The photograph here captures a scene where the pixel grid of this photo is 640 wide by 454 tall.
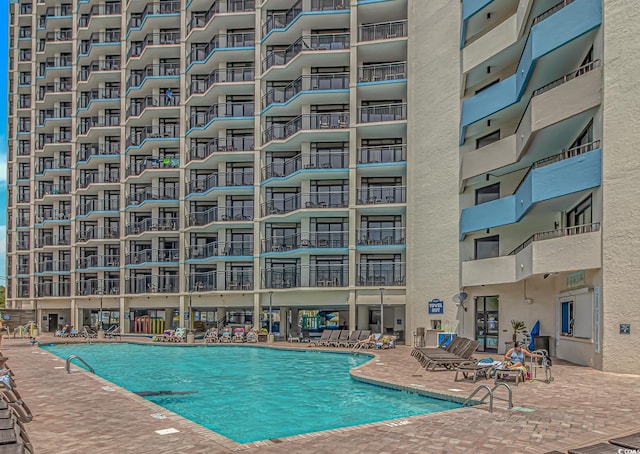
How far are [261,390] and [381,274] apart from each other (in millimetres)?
18653

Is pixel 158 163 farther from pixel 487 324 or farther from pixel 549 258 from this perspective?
pixel 549 258

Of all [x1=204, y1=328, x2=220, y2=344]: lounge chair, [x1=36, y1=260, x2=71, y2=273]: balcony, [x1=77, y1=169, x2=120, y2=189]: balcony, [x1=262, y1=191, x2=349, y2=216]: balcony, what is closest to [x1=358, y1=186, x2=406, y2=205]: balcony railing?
[x1=262, y1=191, x2=349, y2=216]: balcony

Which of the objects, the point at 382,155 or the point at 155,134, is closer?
the point at 382,155

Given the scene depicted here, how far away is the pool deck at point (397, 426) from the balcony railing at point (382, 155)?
70.9 ft

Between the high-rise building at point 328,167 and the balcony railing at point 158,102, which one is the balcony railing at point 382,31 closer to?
the high-rise building at point 328,167

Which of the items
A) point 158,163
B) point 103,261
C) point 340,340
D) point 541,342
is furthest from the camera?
point 103,261

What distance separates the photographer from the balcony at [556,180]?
→ 17.4m

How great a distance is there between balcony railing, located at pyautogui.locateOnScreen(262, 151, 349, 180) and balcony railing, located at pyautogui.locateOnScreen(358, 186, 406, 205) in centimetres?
223

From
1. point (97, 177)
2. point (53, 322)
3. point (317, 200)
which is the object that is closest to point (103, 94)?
point (97, 177)

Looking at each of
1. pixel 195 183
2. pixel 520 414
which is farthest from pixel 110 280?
pixel 520 414

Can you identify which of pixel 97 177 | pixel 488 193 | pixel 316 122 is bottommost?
pixel 488 193

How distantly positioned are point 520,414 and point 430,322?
18.9 meters

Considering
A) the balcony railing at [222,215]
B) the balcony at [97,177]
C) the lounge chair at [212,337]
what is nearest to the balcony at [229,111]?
the balcony railing at [222,215]

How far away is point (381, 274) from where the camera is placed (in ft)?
112
